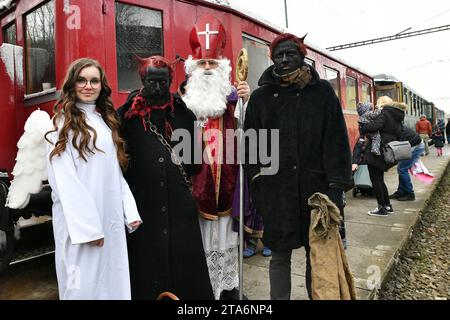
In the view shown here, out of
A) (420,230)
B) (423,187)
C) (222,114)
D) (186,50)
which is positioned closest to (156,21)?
(186,50)

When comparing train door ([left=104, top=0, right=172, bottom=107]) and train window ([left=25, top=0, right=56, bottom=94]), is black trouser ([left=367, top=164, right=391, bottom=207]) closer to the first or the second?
train door ([left=104, top=0, right=172, bottom=107])

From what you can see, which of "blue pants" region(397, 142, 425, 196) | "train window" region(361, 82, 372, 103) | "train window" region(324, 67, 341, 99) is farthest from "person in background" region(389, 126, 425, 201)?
"train window" region(361, 82, 372, 103)

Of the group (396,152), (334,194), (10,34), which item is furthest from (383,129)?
(10,34)

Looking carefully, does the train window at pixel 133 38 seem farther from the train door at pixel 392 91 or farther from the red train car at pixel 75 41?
the train door at pixel 392 91

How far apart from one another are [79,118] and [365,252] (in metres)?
3.18

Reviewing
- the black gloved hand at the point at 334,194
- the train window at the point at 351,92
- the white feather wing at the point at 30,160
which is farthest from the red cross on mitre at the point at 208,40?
the train window at the point at 351,92

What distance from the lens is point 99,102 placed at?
211cm

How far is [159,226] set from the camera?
82.8 inches

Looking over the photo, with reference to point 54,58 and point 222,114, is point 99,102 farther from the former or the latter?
point 54,58

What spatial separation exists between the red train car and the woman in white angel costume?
1171mm

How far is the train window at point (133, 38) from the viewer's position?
3252mm

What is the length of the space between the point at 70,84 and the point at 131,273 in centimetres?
116

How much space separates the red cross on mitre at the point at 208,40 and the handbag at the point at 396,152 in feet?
10.3

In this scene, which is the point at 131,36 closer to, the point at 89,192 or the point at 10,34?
the point at 10,34
